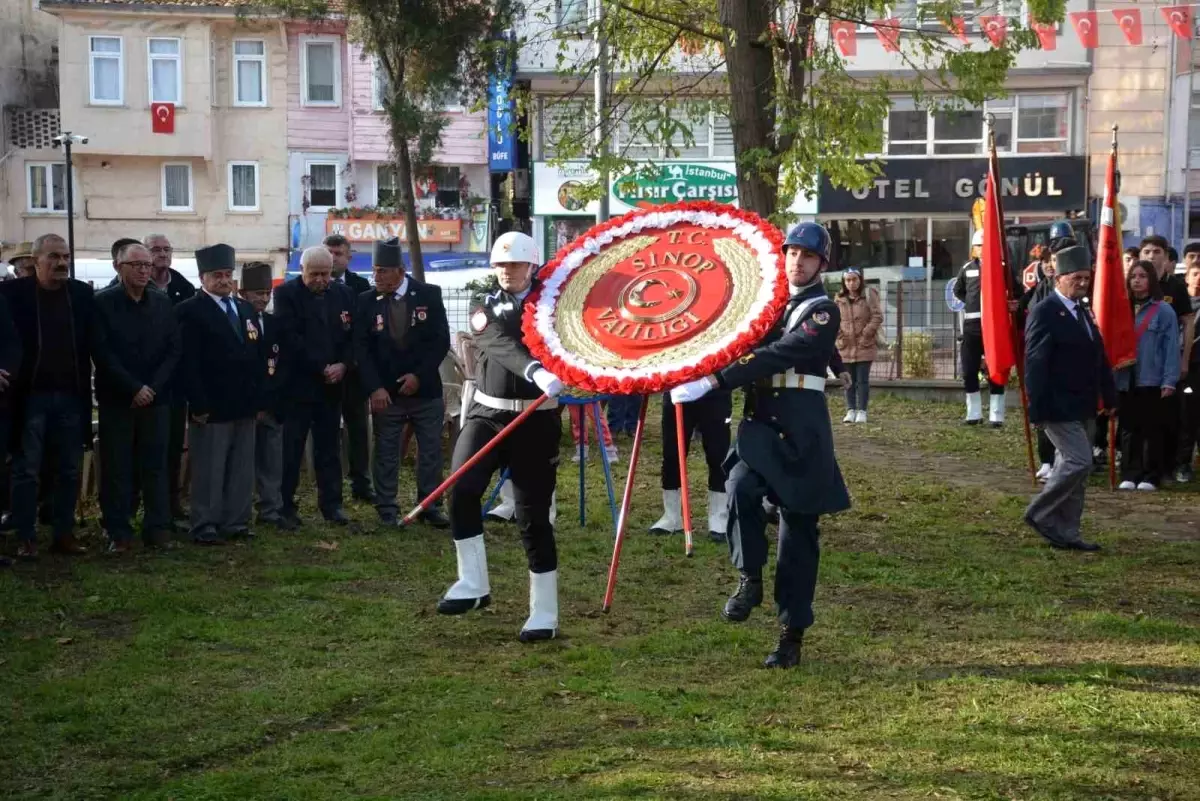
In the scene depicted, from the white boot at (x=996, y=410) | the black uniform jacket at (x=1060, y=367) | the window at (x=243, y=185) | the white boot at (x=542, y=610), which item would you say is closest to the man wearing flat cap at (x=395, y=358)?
the white boot at (x=542, y=610)

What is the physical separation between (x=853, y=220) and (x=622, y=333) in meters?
34.0

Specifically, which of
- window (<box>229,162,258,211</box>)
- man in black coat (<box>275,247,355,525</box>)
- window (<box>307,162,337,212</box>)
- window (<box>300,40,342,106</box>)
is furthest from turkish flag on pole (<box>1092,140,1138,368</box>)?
window (<box>229,162,258,211</box>)

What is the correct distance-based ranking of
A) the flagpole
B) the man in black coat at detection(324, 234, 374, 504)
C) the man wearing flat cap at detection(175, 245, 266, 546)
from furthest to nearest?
the flagpole
the man in black coat at detection(324, 234, 374, 504)
the man wearing flat cap at detection(175, 245, 266, 546)

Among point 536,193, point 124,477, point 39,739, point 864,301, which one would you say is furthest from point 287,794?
point 536,193

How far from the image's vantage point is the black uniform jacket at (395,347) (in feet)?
39.3

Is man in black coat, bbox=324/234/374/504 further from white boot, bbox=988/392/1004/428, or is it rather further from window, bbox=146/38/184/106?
window, bbox=146/38/184/106

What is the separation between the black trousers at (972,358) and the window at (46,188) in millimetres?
29387

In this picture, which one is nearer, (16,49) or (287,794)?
(287,794)

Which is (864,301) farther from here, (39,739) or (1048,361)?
(39,739)

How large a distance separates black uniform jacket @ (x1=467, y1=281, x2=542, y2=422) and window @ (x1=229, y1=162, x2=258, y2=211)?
116ft


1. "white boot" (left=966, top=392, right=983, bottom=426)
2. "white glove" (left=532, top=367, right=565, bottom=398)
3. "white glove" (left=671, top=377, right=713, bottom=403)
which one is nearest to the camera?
"white glove" (left=671, top=377, right=713, bottom=403)

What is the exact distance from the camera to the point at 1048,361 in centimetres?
1126

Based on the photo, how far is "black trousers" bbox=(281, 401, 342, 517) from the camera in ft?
40.1

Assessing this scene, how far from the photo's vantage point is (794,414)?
7.68 meters
